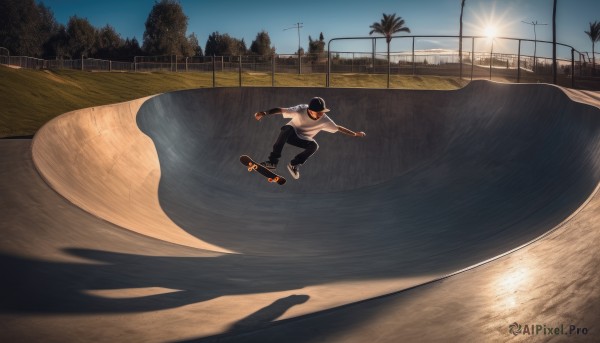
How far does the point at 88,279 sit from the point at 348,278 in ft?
9.72

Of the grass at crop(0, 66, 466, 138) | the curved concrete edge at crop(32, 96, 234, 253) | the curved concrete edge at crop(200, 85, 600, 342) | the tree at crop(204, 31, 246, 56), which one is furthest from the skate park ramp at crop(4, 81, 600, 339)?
the tree at crop(204, 31, 246, 56)

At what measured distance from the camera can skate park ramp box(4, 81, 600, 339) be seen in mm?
6637

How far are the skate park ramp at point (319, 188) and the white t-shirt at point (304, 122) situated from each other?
1926 millimetres

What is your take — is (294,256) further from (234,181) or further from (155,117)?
(155,117)

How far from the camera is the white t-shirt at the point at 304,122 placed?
382 inches

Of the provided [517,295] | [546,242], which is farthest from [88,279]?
[546,242]

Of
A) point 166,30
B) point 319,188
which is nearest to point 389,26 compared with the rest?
point 166,30

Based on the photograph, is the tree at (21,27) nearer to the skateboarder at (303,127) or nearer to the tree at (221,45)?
the tree at (221,45)

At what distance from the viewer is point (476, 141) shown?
44.5 ft

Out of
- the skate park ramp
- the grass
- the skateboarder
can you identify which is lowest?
the skate park ramp

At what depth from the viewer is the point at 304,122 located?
9812 millimetres

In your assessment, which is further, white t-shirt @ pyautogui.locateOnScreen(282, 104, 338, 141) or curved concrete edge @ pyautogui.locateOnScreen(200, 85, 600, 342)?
white t-shirt @ pyautogui.locateOnScreen(282, 104, 338, 141)

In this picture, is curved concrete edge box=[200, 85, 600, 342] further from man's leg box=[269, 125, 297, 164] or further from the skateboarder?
man's leg box=[269, 125, 297, 164]

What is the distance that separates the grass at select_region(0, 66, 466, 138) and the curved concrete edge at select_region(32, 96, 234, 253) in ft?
20.1
